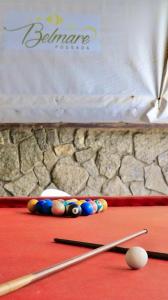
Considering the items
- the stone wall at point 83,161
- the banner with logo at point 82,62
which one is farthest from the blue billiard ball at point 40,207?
the stone wall at point 83,161

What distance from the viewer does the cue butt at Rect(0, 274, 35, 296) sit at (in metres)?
0.63

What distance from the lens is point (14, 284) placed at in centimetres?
66

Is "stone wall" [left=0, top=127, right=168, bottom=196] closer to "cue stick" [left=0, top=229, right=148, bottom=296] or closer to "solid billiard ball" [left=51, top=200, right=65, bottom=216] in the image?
"solid billiard ball" [left=51, top=200, right=65, bottom=216]

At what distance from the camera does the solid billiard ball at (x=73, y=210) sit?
1.59 metres

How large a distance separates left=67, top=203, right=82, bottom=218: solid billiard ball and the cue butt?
0.87 meters

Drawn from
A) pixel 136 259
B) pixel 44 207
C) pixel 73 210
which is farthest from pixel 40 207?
pixel 136 259

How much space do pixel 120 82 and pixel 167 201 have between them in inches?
54.7

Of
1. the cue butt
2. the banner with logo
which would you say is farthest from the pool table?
the banner with logo

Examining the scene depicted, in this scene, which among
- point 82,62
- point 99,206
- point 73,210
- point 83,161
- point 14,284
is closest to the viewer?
point 14,284

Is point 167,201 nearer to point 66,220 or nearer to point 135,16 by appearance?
point 66,220

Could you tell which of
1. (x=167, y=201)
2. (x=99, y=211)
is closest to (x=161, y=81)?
(x=167, y=201)

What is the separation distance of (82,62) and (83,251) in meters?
2.26

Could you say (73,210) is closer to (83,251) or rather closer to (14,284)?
(83,251)

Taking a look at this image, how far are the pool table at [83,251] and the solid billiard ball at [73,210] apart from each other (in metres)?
0.02
